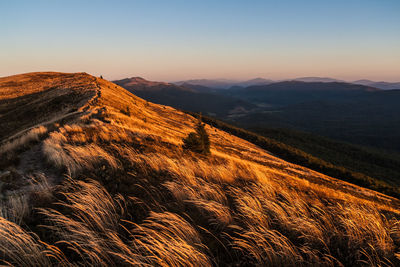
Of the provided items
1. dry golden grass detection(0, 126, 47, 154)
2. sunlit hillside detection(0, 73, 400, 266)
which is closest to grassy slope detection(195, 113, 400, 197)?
sunlit hillside detection(0, 73, 400, 266)

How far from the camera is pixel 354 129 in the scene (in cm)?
16388

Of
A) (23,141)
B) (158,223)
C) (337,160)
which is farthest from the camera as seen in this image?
(337,160)

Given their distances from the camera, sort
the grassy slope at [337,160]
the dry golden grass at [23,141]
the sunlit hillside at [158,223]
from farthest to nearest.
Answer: the grassy slope at [337,160]
the dry golden grass at [23,141]
the sunlit hillside at [158,223]

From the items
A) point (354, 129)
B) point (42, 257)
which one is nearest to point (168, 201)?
point (42, 257)

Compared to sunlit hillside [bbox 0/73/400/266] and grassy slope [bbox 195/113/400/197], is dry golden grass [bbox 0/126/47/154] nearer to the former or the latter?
sunlit hillside [bbox 0/73/400/266]

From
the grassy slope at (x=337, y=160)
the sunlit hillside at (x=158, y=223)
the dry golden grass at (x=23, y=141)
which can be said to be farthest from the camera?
the grassy slope at (x=337, y=160)

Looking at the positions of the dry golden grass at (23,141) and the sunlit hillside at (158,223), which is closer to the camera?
the sunlit hillside at (158,223)

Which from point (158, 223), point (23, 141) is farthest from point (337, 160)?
point (23, 141)

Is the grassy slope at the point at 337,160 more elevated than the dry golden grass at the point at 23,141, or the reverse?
the dry golden grass at the point at 23,141

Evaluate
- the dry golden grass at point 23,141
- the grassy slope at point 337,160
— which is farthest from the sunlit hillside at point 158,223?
the grassy slope at point 337,160

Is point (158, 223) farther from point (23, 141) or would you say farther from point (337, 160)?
point (337, 160)

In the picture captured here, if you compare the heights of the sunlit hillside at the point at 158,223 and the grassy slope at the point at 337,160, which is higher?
the sunlit hillside at the point at 158,223

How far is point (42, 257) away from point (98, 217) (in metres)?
0.84

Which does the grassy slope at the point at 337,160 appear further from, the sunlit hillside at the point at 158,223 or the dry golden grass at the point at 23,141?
the dry golden grass at the point at 23,141
